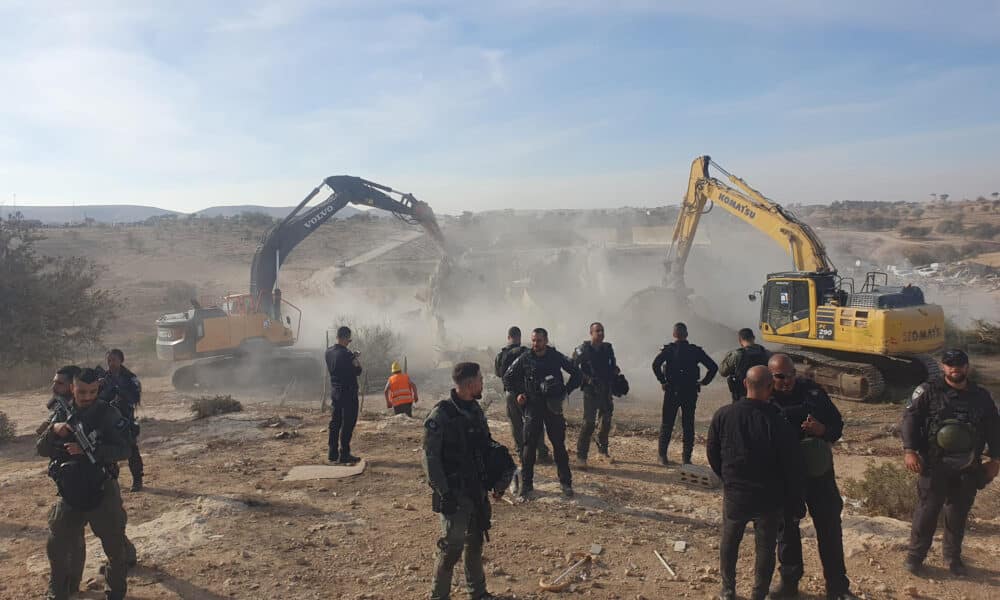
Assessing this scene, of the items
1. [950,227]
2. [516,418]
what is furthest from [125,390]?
[950,227]

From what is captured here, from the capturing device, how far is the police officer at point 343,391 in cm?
784

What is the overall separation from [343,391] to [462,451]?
13.2 feet

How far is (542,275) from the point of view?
24.7 m

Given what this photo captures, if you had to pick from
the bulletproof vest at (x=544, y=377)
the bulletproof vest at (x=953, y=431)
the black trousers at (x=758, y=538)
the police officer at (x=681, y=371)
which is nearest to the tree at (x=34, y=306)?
the bulletproof vest at (x=544, y=377)

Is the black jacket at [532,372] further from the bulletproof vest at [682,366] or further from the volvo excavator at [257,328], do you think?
the volvo excavator at [257,328]

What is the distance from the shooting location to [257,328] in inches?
682

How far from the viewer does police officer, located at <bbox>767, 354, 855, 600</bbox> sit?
14.0 feet

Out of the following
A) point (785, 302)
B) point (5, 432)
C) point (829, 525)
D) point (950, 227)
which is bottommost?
point (5, 432)

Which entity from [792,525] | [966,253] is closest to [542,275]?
[792,525]

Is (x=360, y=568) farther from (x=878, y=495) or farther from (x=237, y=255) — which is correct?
(x=237, y=255)

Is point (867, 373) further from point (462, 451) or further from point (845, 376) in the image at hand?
point (462, 451)

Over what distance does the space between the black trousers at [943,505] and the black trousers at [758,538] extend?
51.2 inches

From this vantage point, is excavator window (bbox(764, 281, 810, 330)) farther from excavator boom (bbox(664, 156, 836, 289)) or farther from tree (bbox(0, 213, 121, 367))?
tree (bbox(0, 213, 121, 367))

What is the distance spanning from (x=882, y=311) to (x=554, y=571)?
10.2 m
